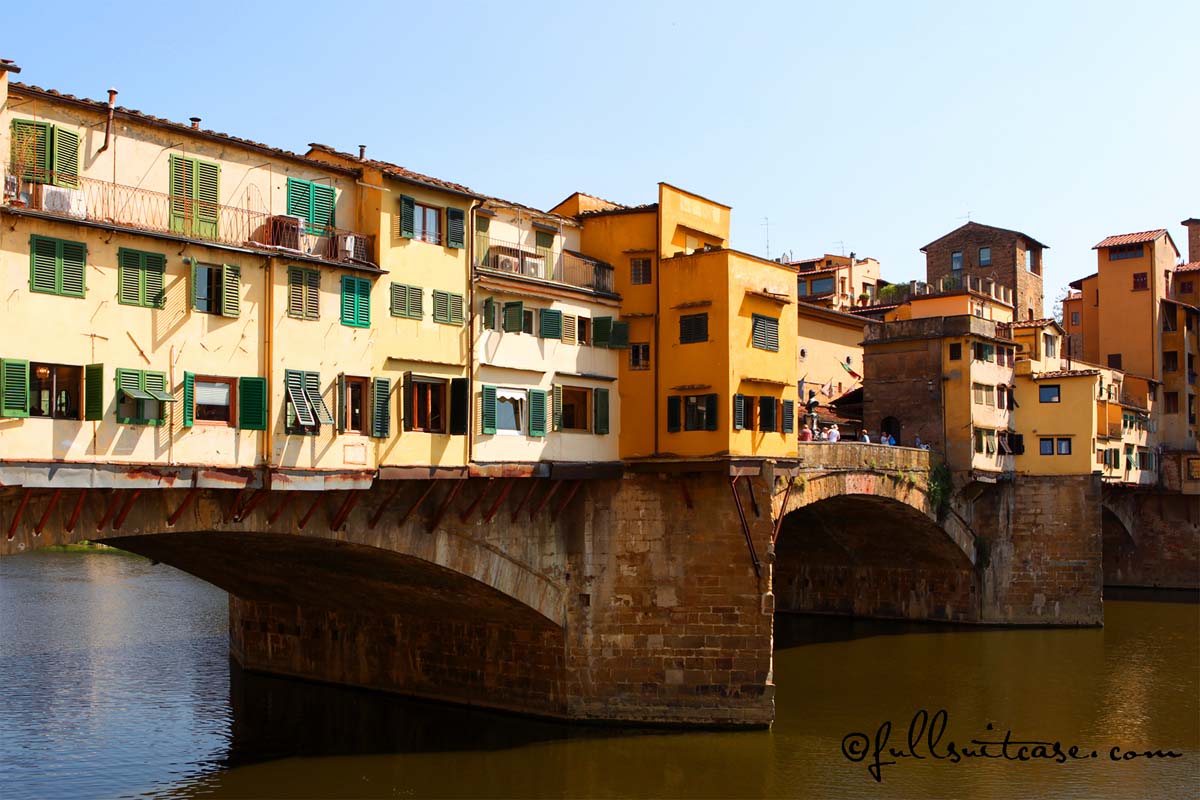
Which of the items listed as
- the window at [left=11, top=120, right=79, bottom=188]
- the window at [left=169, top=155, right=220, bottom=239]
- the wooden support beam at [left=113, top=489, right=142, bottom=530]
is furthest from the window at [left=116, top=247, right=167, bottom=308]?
→ the wooden support beam at [left=113, top=489, right=142, bottom=530]

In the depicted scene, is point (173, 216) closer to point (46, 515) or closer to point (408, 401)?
point (46, 515)

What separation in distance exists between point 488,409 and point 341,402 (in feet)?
14.0

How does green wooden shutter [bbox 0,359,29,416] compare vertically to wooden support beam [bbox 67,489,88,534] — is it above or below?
above

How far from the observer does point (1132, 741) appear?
31.4 meters

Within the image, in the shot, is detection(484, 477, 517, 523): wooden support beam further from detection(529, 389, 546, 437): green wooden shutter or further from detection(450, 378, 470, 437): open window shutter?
detection(450, 378, 470, 437): open window shutter

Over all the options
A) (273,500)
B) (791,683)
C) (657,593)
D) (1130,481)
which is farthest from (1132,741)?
(1130,481)

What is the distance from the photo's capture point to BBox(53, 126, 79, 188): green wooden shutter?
70.2 feet

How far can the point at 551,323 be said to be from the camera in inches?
1187

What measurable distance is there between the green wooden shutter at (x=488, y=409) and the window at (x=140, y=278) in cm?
822

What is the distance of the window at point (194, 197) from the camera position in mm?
23125

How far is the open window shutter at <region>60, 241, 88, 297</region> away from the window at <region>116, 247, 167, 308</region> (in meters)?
0.63

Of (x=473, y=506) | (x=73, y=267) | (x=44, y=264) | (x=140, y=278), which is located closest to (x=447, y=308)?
(x=473, y=506)

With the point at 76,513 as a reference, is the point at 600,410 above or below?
above

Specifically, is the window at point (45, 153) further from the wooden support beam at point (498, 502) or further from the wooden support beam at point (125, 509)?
the wooden support beam at point (498, 502)
